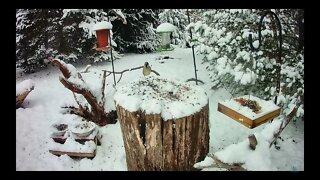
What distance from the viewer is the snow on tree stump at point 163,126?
1.94 meters

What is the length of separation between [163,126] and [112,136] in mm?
1071

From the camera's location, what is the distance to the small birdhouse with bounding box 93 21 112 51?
8.79 feet

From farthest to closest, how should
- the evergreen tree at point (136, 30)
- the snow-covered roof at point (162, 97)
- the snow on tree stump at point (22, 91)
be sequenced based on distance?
the evergreen tree at point (136, 30) → the snow on tree stump at point (22, 91) → the snow-covered roof at point (162, 97)

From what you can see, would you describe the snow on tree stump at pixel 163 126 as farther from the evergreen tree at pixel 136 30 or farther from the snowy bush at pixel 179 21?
the evergreen tree at pixel 136 30

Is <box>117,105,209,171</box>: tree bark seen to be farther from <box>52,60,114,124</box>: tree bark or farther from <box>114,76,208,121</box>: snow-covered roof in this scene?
<box>52,60,114,124</box>: tree bark

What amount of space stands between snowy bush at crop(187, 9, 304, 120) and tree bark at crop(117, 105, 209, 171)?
83 cm

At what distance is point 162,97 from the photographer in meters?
2.11

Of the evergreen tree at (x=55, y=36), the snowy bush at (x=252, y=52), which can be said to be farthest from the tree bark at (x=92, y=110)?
the snowy bush at (x=252, y=52)

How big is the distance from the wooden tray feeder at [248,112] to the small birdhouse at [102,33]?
1.31m

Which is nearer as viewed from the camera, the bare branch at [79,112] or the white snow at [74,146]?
the white snow at [74,146]

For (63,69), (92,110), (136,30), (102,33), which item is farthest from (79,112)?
(136,30)

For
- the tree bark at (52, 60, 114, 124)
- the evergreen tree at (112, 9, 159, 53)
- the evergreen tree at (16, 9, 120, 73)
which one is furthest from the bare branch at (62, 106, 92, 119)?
the evergreen tree at (112, 9, 159, 53)
